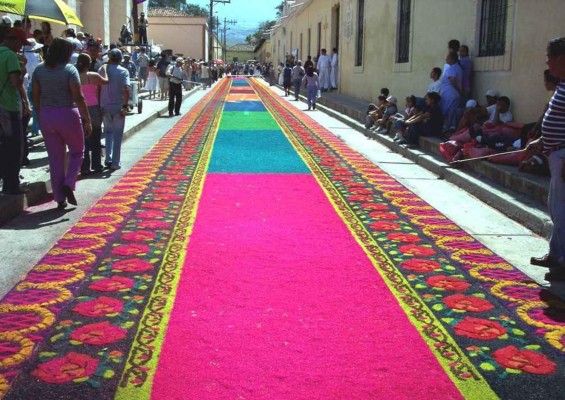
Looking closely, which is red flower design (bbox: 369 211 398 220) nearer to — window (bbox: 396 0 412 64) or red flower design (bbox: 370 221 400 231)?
red flower design (bbox: 370 221 400 231)

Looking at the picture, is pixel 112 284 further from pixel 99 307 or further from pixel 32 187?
pixel 32 187

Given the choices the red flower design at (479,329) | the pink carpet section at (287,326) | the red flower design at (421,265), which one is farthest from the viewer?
the red flower design at (421,265)

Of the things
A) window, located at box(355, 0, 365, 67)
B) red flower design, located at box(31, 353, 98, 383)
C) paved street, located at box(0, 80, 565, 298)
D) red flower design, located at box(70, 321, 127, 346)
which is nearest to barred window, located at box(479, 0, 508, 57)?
paved street, located at box(0, 80, 565, 298)

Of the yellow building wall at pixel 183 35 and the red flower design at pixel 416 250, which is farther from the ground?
the yellow building wall at pixel 183 35

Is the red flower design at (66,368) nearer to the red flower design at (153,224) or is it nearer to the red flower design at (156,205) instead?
the red flower design at (153,224)

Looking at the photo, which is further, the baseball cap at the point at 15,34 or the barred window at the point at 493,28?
the barred window at the point at 493,28

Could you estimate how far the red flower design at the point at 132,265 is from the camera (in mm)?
4964

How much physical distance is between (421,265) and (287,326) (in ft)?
5.52

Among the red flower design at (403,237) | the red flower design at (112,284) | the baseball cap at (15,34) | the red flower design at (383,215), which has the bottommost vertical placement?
the red flower design at (112,284)

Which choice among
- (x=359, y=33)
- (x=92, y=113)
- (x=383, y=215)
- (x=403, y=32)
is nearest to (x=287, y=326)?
(x=383, y=215)

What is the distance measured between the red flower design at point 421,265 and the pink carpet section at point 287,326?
0.31m

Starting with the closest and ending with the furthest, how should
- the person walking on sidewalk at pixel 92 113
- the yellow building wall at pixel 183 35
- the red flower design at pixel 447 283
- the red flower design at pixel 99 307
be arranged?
the red flower design at pixel 99 307 < the red flower design at pixel 447 283 < the person walking on sidewalk at pixel 92 113 < the yellow building wall at pixel 183 35

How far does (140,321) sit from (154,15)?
70254 millimetres

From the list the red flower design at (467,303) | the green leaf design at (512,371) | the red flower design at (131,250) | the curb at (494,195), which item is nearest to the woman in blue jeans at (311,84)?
the curb at (494,195)
